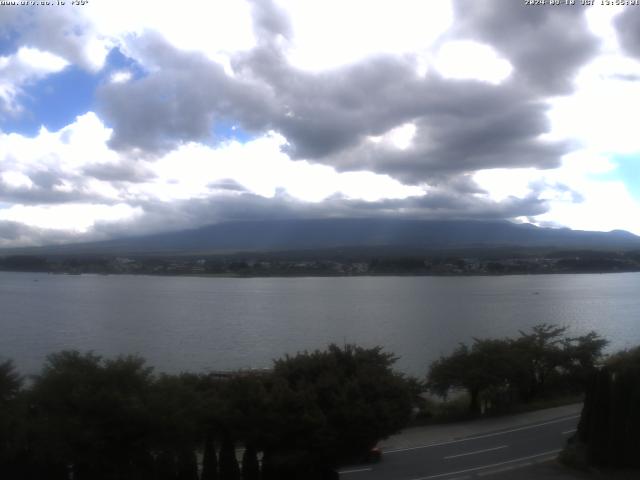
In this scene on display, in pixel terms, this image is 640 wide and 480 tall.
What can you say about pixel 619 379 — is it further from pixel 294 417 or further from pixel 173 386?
pixel 173 386

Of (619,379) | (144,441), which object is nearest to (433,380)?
(619,379)

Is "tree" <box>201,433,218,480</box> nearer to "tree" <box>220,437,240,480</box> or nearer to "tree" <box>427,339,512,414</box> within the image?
"tree" <box>220,437,240,480</box>

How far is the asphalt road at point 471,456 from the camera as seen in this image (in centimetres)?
1349

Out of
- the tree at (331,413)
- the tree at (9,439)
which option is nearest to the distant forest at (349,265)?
the tree at (331,413)

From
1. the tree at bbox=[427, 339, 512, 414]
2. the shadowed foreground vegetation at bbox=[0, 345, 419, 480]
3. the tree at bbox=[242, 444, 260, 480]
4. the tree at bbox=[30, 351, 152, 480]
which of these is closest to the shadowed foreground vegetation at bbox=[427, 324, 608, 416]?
the tree at bbox=[427, 339, 512, 414]

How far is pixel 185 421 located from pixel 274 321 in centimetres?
3968

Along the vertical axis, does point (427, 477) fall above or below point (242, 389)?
below

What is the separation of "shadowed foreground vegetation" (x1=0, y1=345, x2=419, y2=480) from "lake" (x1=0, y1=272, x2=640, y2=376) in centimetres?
1467

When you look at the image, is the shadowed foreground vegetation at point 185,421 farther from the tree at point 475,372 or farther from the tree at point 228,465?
the tree at point 475,372

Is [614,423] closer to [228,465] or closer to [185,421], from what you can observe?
[228,465]

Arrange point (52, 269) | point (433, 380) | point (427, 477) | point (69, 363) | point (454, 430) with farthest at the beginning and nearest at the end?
point (52, 269), point (433, 380), point (454, 430), point (427, 477), point (69, 363)

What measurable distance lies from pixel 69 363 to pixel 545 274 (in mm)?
121874

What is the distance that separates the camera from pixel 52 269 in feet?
435

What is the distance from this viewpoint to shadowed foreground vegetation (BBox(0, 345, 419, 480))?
10828mm
